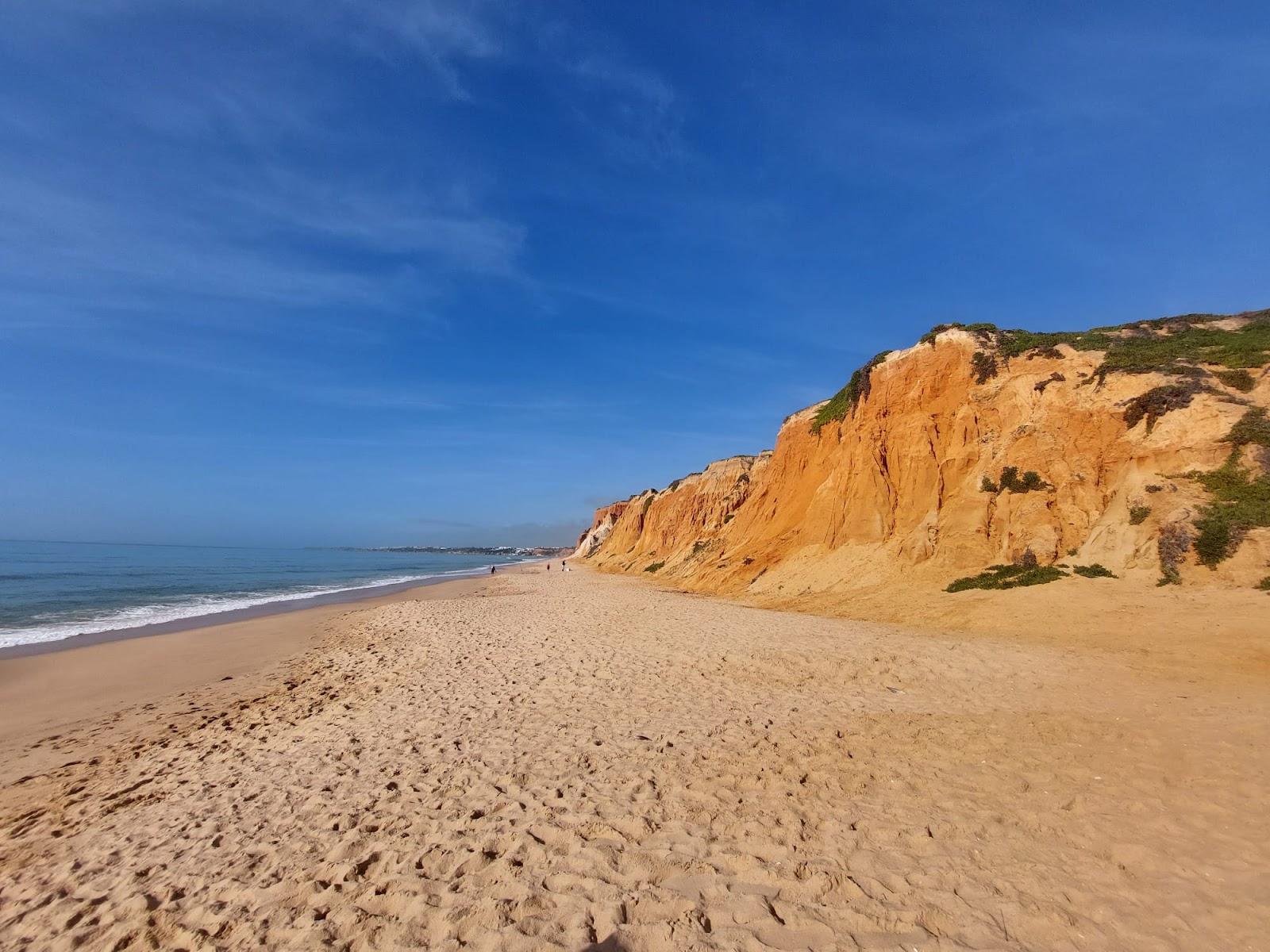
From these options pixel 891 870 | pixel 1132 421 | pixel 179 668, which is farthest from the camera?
pixel 1132 421

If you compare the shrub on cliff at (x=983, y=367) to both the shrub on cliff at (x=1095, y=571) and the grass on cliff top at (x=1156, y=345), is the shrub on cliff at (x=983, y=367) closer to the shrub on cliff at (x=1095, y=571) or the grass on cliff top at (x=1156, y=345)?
the grass on cliff top at (x=1156, y=345)

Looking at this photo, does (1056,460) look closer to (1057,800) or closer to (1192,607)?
(1192,607)

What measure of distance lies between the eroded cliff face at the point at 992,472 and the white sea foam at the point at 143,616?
21.0 metres

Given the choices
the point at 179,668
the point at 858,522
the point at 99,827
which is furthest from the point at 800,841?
the point at 858,522

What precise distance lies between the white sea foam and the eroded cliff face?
2100 centimetres

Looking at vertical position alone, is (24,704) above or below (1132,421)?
below

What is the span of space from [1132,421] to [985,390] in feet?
15.2

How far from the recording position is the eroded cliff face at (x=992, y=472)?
13.4 m

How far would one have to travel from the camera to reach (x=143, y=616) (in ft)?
71.3

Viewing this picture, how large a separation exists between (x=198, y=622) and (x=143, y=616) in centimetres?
326

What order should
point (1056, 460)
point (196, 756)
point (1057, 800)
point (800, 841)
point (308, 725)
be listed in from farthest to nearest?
point (1056, 460), point (308, 725), point (196, 756), point (1057, 800), point (800, 841)

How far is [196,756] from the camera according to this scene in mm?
7125

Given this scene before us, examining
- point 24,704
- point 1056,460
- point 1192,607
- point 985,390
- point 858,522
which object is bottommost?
point 24,704

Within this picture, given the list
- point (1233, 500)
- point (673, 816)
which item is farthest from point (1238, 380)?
point (673, 816)
